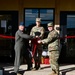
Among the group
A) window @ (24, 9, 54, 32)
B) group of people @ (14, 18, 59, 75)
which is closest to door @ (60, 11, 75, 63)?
window @ (24, 9, 54, 32)

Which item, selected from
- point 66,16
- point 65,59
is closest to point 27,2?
point 66,16

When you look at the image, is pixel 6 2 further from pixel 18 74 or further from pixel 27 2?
pixel 18 74

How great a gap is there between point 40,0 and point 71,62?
302 centimetres

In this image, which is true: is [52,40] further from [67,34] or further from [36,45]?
[67,34]

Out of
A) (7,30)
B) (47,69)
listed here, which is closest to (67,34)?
(47,69)

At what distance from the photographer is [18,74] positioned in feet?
40.7

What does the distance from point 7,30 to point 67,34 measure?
2.63 m

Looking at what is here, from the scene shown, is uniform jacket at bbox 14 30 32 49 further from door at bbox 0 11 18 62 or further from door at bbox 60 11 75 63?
door at bbox 60 11 75 63

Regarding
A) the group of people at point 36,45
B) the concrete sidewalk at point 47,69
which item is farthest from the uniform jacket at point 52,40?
the concrete sidewalk at point 47,69

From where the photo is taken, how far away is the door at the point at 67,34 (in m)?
15.5

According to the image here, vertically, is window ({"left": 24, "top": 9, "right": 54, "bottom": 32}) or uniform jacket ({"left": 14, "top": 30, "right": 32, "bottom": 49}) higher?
window ({"left": 24, "top": 9, "right": 54, "bottom": 32})

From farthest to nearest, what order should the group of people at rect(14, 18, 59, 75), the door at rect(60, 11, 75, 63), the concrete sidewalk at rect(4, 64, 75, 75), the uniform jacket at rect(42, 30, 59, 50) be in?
1. the door at rect(60, 11, 75, 63)
2. the concrete sidewalk at rect(4, 64, 75, 75)
3. the group of people at rect(14, 18, 59, 75)
4. the uniform jacket at rect(42, 30, 59, 50)

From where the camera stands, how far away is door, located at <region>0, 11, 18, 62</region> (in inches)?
610

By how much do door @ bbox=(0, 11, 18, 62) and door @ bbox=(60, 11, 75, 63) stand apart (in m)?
2.06
